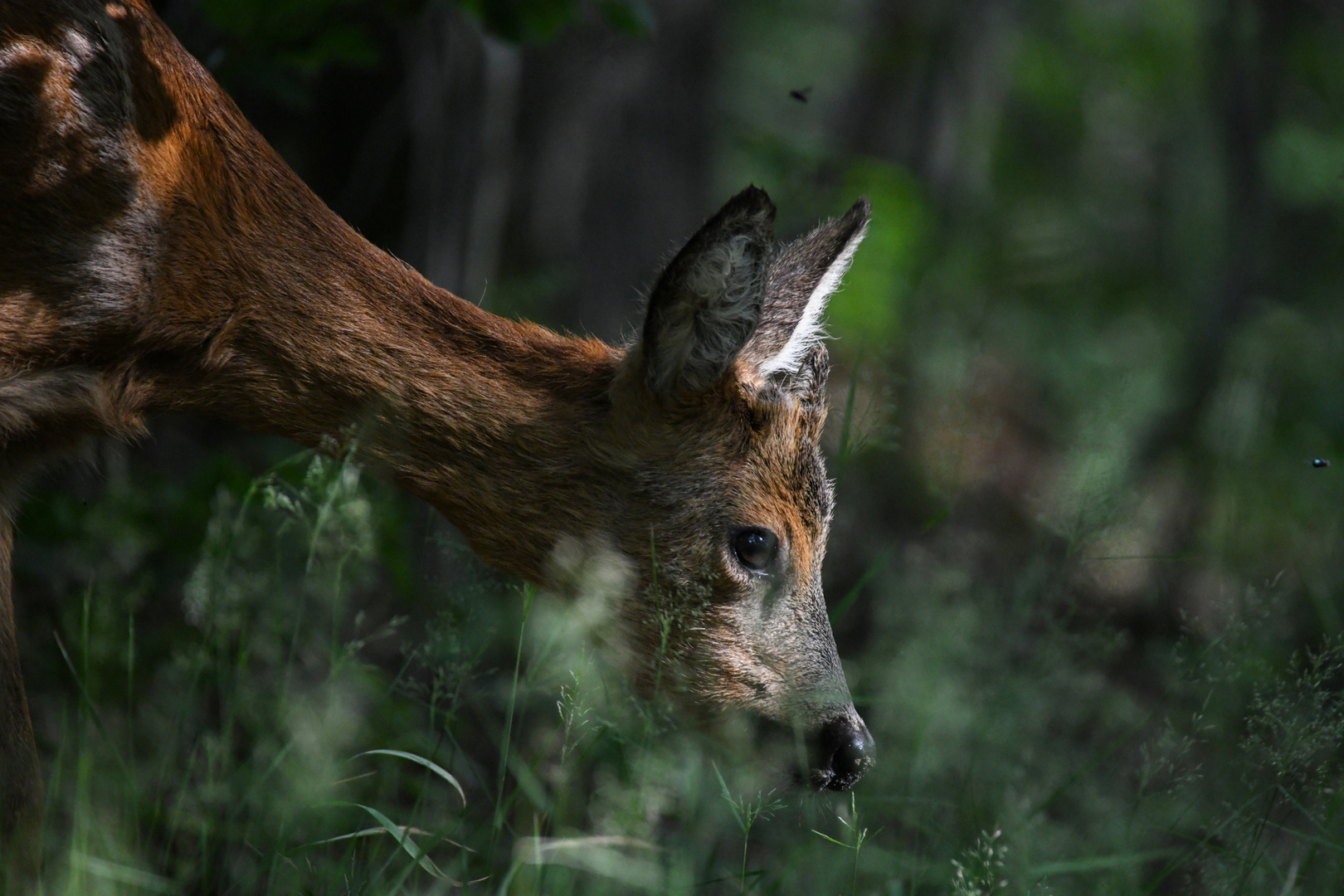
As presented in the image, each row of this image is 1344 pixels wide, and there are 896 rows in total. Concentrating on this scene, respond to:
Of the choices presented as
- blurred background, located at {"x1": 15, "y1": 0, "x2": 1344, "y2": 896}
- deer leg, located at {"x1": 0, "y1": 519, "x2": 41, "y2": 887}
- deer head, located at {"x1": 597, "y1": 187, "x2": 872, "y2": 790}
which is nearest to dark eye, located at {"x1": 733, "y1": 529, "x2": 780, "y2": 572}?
deer head, located at {"x1": 597, "y1": 187, "x2": 872, "y2": 790}

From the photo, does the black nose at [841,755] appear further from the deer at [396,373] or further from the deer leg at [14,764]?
the deer leg at [14,764]

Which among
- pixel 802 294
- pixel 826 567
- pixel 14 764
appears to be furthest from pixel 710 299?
pixel 826 567

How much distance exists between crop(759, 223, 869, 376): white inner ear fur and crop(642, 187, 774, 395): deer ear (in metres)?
0.28

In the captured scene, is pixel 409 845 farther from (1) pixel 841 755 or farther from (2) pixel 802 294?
(2) pixel 802 294

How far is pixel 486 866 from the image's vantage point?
2941 mm

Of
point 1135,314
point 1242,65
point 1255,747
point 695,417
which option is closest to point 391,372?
point 695,417

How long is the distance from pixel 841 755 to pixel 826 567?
356 cm

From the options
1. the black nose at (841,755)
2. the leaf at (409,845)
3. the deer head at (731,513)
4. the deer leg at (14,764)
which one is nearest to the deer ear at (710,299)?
the deer head at (731,513)

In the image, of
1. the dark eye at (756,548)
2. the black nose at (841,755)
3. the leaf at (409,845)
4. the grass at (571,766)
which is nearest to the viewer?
the leaf at (409,845)

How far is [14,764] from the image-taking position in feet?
10.2

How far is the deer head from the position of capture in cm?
328

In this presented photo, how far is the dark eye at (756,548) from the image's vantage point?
346 centimetres

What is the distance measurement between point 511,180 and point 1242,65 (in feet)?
18.1

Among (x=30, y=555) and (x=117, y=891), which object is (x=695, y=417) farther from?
(x=30, y=555)
